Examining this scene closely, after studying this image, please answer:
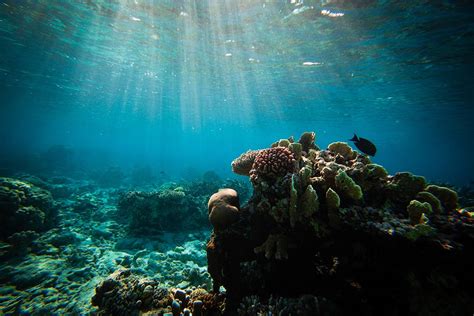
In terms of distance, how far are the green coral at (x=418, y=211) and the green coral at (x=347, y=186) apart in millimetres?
702

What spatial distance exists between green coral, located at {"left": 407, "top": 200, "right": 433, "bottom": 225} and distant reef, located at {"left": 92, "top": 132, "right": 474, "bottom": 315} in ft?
0.04

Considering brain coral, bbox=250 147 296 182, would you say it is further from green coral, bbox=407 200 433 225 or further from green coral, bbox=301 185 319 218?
green coral, bbox=407 200 433 225

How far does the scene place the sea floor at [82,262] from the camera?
19.8 feet

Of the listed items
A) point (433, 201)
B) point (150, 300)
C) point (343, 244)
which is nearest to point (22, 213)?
point (150, 300)

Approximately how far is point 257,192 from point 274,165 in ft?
2.68

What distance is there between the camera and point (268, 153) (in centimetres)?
456

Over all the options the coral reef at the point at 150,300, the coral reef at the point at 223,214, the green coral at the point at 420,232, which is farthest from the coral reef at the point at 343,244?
the coral reef at the point at 150,300

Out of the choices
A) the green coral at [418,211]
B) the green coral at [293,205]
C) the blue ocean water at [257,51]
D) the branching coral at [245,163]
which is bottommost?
the green coral at [418,211]

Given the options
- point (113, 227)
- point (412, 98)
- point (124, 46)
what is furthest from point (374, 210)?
point (412, 98)

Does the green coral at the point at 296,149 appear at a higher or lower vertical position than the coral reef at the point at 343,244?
higher

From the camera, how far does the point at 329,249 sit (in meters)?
3.53

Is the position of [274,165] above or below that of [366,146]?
below

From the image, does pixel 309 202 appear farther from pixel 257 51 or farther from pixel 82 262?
pixel 257 51

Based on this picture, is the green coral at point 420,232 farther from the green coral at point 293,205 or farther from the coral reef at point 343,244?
the green coral at point 293,205
